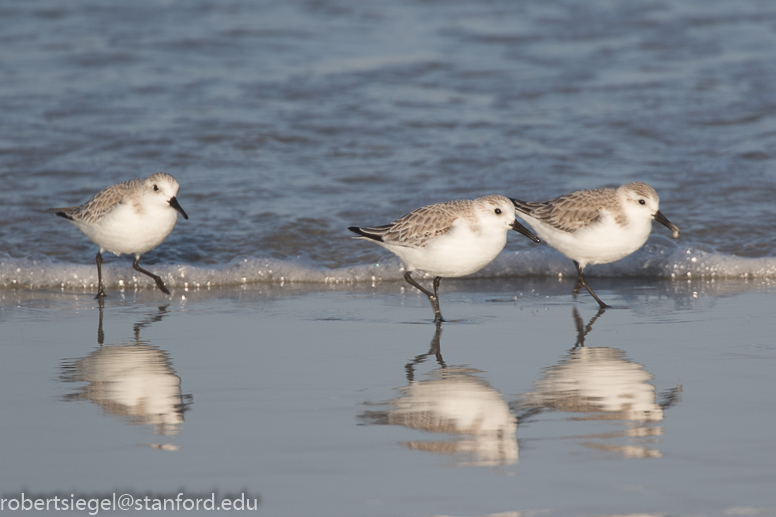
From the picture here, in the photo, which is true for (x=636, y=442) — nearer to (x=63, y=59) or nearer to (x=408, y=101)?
(x=408, y=101)

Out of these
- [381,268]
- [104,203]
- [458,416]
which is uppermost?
[104,203]

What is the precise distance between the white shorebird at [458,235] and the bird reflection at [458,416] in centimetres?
130

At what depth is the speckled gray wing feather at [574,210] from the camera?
702cm

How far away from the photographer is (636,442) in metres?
3.89

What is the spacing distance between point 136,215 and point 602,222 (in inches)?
142

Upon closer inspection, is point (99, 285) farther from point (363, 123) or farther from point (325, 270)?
point (363, 123)

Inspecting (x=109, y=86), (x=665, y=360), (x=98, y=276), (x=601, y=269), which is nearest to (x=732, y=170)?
(x=601, y=269)

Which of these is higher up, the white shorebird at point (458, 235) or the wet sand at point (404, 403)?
the white shorebird at point (458, 235)

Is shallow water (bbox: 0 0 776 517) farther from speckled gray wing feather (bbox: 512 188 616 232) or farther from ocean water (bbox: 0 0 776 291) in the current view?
speckled gray wing feather (bbox: 512 188 616 232)

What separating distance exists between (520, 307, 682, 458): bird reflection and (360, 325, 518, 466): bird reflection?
21cm

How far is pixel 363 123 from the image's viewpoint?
476 inches

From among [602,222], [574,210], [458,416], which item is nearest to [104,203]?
[574,210]

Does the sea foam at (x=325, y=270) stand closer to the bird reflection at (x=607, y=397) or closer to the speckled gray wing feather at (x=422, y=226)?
the speckled gray wing feather at (x=422, y=226)

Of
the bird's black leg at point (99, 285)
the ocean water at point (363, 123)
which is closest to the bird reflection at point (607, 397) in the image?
the ocean water at point (363, 123)
